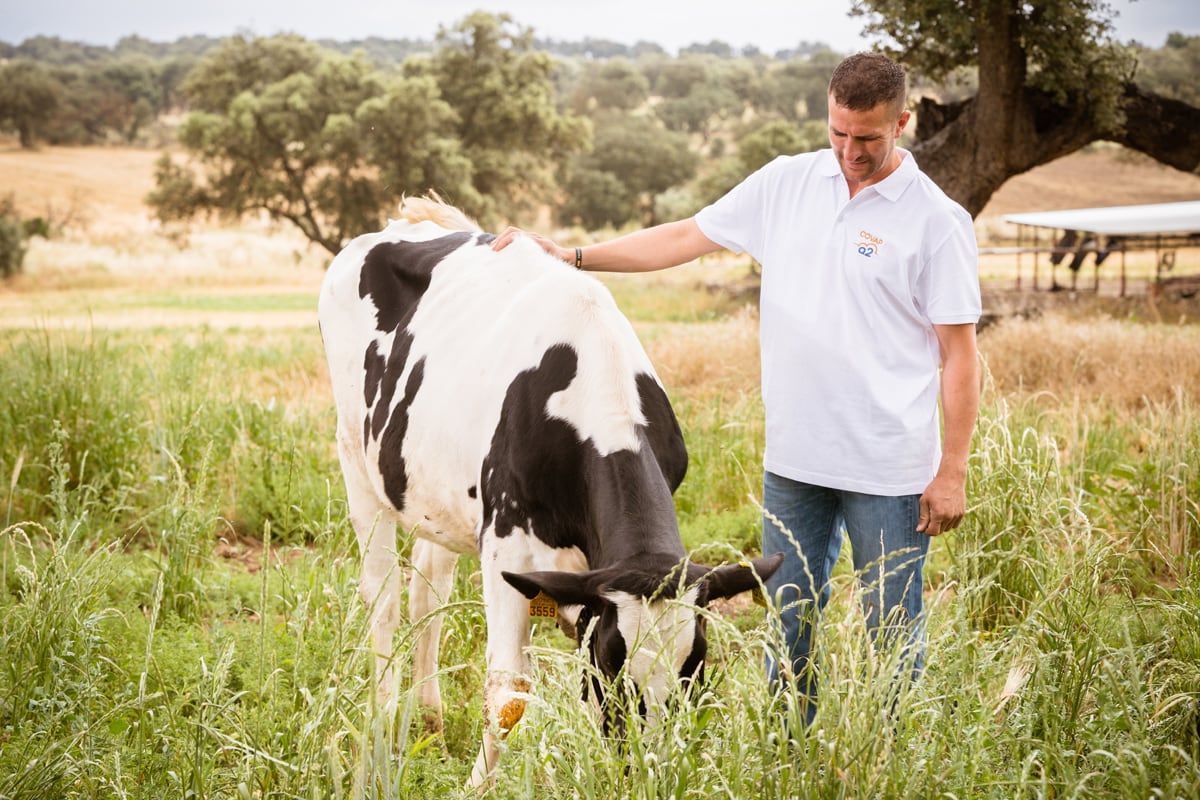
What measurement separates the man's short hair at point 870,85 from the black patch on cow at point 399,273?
2329 mm

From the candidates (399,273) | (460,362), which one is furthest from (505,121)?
(460,362)

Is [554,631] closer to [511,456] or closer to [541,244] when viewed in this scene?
[511,456]

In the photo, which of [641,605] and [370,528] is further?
[370,528]

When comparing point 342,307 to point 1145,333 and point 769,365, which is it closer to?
point 769,365

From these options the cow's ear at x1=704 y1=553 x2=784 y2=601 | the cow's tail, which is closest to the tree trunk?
the cow's tail

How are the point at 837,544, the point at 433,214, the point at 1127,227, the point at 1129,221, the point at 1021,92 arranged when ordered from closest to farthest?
the point at 837,544
the point at 433,214
the point at 1021,92
the point at 1127,227
the point at 1129,221

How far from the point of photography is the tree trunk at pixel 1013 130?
1163 cm

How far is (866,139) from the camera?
2.96m

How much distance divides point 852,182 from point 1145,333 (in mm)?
9767

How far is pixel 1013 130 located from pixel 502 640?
11028mm

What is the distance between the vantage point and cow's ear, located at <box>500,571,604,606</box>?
2.59m

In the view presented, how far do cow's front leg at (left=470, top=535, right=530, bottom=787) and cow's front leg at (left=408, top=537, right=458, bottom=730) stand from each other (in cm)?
102

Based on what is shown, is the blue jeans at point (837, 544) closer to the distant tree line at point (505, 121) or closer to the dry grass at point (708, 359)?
the distant tree line at point (505, 121)

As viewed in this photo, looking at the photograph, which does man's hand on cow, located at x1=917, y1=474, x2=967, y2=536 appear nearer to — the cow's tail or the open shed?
the cow's tail
